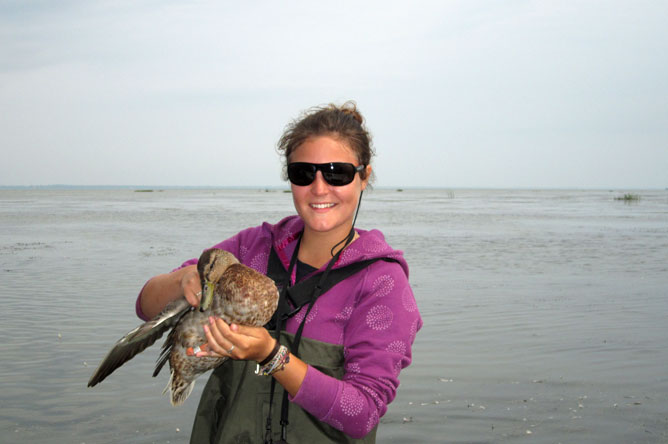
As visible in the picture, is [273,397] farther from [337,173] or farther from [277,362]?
[337,173]

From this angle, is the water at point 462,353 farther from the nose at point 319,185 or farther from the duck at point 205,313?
the nose at point 319,185

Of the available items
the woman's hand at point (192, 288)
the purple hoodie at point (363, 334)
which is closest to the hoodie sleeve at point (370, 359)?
the purple hoodie at point (363, 334)

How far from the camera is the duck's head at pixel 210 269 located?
284 cm

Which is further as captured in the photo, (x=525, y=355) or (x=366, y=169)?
(x=525, y=355)

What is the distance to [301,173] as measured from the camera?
317 cm

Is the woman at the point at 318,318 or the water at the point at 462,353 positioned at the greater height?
the woman at the point at 318,318

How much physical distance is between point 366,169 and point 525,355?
556cm

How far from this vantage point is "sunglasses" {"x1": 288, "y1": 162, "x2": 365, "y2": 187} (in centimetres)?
313

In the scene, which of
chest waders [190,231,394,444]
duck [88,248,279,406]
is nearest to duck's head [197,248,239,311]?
duck [88,248,279,406]

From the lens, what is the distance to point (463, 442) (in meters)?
5.48

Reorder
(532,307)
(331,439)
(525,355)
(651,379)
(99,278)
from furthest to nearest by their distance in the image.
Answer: (99,278) < (532,307) < (525,355) < (651,379) < (331,439)

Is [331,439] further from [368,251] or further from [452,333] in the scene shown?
[452,333]

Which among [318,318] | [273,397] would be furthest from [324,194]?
[273,397]

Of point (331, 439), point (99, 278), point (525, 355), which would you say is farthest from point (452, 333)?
point (99, 278)
